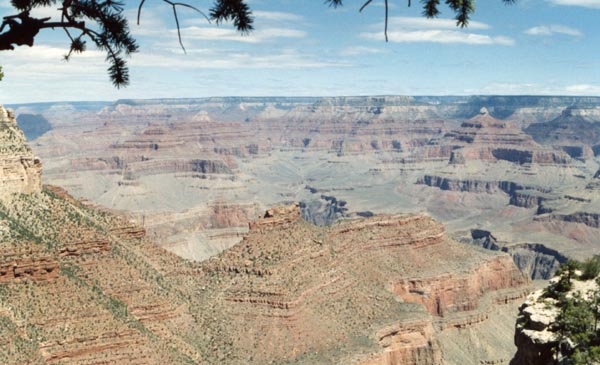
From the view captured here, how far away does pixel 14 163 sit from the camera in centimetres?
5012

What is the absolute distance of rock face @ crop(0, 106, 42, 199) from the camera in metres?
49.8

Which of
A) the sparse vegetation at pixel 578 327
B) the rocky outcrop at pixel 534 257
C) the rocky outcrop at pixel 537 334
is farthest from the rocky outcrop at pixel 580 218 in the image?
the rocky outcrop at pixel 537 334

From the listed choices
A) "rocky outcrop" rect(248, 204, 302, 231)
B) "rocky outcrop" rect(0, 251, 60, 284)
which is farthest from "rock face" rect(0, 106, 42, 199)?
"rocky outcrop" rect(248, 204, 302, 231)

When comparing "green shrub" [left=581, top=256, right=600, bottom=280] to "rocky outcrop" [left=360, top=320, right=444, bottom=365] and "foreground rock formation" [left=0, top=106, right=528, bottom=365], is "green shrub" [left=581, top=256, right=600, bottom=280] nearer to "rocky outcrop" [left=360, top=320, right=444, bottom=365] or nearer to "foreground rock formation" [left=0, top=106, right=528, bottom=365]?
"foreground rock formation" [left=0, top=106, right=528, bottom=365]

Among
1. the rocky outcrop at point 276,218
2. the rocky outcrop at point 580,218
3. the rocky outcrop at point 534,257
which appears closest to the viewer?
the rocky outcrop at point 276,218

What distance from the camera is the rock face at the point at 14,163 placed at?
49.8 meters

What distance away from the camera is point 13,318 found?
4050 centimetres

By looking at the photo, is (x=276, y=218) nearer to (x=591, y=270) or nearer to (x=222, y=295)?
(x=222, y=295)

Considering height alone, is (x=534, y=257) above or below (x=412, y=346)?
below

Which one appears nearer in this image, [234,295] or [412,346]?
[234,295]

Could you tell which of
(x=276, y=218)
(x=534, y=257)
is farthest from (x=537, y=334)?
(x=534, y=257)

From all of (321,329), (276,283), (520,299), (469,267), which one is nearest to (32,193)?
(276,283)

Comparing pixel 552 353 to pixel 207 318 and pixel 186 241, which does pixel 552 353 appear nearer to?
pixel 207 318

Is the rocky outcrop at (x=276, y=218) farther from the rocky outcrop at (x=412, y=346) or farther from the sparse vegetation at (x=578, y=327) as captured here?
the sparse vegetation at (x=578, y=327)
